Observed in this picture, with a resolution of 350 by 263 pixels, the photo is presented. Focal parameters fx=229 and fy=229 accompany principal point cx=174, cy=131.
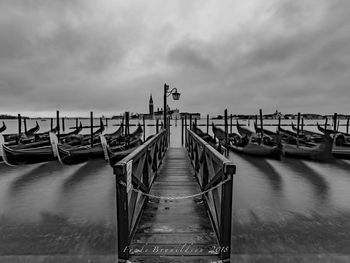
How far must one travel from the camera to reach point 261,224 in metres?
5.05

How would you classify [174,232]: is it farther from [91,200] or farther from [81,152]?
[81,152]

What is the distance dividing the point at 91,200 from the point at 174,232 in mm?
4431

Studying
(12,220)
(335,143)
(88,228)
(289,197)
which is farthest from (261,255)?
(335,143)

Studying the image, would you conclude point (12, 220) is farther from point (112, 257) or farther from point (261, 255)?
point (261, 255)

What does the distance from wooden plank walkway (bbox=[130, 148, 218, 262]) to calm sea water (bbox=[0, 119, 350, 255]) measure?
104cm

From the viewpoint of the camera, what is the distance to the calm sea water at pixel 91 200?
14.2 feet

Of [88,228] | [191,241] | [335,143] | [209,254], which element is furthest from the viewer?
[335,143]

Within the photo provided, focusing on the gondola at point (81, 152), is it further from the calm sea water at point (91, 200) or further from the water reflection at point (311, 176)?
the water reflection at point (311, 176)

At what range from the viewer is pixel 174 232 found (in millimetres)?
3334

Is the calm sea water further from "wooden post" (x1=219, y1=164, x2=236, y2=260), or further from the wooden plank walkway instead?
"wooden post" (x1=219, y1=164, x2=236, y2=260)

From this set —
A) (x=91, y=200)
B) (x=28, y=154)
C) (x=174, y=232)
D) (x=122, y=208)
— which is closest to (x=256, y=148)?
(x=91, y=200)

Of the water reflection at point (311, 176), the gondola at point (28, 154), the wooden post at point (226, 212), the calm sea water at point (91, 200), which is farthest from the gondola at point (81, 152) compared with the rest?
the water reflection at point (311, 176)

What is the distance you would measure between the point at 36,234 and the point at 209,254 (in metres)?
3.65

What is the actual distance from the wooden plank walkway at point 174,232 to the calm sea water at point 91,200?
104 centimetres
